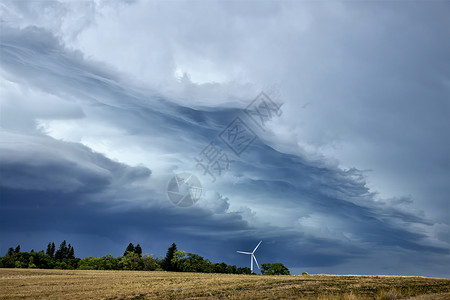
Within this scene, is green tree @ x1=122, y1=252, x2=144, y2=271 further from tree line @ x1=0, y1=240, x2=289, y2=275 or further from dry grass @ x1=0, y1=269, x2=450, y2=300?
dry grass @ x1=0, y1=269, x2=450, y2=300

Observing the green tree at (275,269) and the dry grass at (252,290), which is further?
the green tree at (275,269)

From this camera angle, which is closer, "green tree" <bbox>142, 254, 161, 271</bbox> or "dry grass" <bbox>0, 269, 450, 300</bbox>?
"dry grass" <bbox>0, 269, 450, 300</bbox>

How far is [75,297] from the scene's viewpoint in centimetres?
3544

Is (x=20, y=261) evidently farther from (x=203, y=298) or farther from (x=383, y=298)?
(x=383, y=298)

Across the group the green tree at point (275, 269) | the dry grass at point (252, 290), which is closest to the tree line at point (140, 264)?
the green tree at point (275, 269)

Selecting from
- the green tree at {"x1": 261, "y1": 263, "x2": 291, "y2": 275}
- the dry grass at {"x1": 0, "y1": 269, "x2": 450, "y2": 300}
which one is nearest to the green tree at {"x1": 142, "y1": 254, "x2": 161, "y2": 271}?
the green tree at {"x1": 261, "y1": 263, "x2": 291, "y2": 275}

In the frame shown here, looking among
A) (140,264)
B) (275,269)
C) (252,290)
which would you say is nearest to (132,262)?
(140,264)

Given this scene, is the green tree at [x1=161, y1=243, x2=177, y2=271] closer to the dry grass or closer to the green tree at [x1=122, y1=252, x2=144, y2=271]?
the green tree at [x1=122, y1=252, x2=144, y2=271]

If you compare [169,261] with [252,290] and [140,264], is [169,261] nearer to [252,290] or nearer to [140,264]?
[140,264]

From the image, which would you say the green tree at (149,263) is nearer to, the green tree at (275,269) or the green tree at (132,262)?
the green tree at (132,262)

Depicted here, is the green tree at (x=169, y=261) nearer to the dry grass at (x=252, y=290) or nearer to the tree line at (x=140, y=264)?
the tree line at (x=140, y=264)

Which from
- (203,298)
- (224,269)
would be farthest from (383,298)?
(224,269)

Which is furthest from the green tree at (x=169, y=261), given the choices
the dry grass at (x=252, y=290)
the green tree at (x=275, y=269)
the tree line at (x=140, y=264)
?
the dry grass at (x=252, y=290)

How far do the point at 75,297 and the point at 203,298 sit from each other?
14.4m
